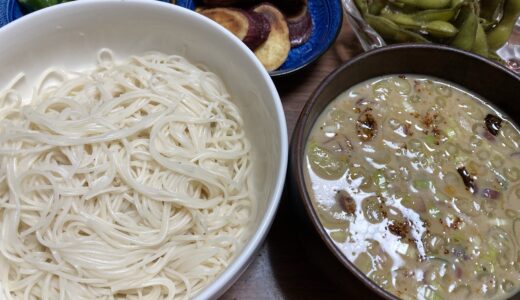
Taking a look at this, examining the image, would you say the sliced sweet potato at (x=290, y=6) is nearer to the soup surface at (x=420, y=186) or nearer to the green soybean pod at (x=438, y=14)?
the green soybean pod at (x=438, y=14)

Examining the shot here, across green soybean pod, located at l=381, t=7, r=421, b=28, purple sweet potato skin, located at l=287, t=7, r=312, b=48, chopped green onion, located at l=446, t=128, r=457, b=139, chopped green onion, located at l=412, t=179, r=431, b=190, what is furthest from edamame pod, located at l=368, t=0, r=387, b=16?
chopped green onion, located at l=412, t=179, r=431, b=190

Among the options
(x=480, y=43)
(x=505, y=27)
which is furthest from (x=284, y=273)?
(x=505, y=27)

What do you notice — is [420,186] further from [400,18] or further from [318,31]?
[318,31]

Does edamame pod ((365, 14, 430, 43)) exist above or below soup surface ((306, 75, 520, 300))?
above

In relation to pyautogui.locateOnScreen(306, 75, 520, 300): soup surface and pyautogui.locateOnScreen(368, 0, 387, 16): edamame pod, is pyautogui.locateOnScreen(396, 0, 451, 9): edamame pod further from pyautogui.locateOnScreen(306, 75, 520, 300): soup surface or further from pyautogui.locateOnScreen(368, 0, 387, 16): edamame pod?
pyautogui.locateOnScreen(306, 75, 520, 300): soup surface

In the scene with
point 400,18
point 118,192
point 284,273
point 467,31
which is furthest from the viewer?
point 400,18

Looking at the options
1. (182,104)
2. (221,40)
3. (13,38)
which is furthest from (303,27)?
(13,38)

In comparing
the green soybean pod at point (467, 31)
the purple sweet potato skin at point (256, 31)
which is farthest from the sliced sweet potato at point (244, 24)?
the green soybean pod at point (467, 31)
